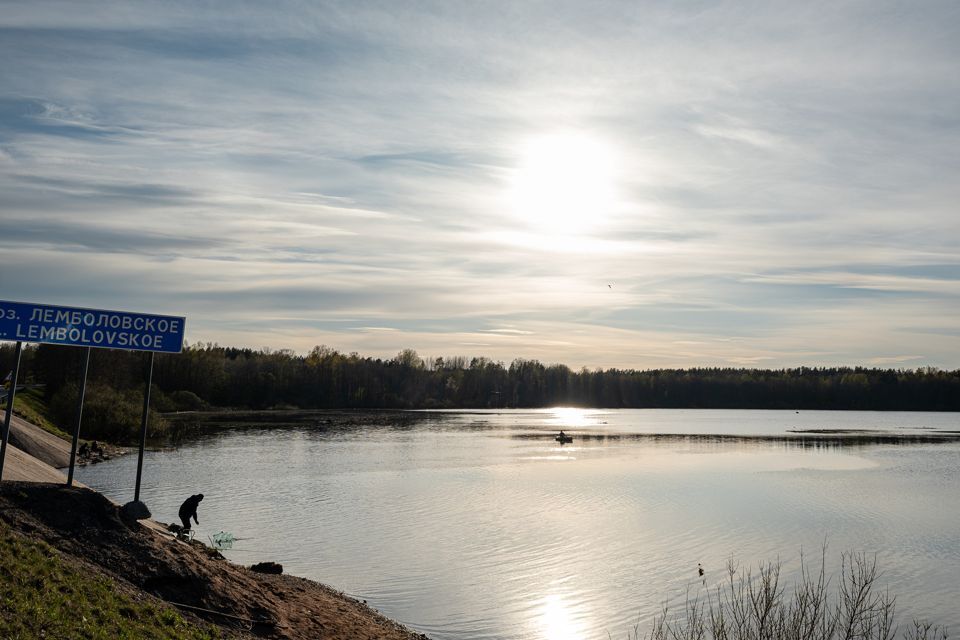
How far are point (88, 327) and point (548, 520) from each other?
25.5m

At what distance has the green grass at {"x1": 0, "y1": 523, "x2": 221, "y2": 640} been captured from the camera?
12.0m

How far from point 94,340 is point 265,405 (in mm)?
159508

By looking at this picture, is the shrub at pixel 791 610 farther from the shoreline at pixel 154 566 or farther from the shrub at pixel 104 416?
the shrub at pixel 104 416

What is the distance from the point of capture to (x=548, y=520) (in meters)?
37.9

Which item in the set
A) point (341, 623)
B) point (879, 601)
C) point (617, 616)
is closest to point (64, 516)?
point (341, 623)

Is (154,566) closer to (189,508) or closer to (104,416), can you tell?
(189,508)

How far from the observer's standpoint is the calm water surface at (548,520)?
79.9 feet

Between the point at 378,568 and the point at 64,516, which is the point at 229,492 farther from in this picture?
the point at 64,516

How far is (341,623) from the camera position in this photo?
1922 cm

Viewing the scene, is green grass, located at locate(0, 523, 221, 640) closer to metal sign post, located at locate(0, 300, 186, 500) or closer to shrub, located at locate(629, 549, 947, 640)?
metal sign post, located at locate(0, 300, 186, 500)

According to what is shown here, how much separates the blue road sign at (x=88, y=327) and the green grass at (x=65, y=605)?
5.31m

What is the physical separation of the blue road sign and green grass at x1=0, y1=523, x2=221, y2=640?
17.4 ft

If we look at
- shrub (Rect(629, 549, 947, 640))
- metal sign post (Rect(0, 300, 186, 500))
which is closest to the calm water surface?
shrub (Rect(629, 549, 947, 640))

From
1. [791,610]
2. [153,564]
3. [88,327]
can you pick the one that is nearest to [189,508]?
[88,327]
